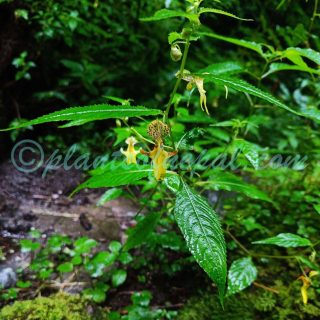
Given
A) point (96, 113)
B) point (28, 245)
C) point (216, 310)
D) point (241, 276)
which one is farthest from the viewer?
point (28, 245)

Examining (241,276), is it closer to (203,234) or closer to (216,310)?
(216,310)

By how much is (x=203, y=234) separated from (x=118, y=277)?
873 millimetres

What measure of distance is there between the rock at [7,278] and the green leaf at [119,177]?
0.78 metres

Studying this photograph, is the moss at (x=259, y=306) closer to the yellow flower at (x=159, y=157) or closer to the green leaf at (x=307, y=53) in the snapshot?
the yellow flower at (x=159, y=157)

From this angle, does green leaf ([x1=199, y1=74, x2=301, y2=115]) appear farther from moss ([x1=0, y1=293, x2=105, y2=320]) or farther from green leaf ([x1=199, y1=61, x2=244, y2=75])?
moss ([x1=0, y1=293, x2=105, y2=320])

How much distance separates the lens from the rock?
1452 millimetres

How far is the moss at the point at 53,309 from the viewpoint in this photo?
124cm

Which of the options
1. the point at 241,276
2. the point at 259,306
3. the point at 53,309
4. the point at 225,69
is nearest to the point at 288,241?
the point at 241,276

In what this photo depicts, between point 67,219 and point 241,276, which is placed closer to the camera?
point 241,276

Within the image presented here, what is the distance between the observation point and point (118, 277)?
1509 mm

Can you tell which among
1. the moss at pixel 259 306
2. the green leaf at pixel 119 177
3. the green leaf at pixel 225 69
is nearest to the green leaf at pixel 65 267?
the moss at pixel 259 306

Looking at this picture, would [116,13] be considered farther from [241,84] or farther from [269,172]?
[241,84]

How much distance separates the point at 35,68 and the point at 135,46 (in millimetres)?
829

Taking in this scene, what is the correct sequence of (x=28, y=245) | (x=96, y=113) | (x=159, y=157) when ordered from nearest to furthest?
(x=96, y=113) → (x=159, y=157) → (x=28, y=245)
